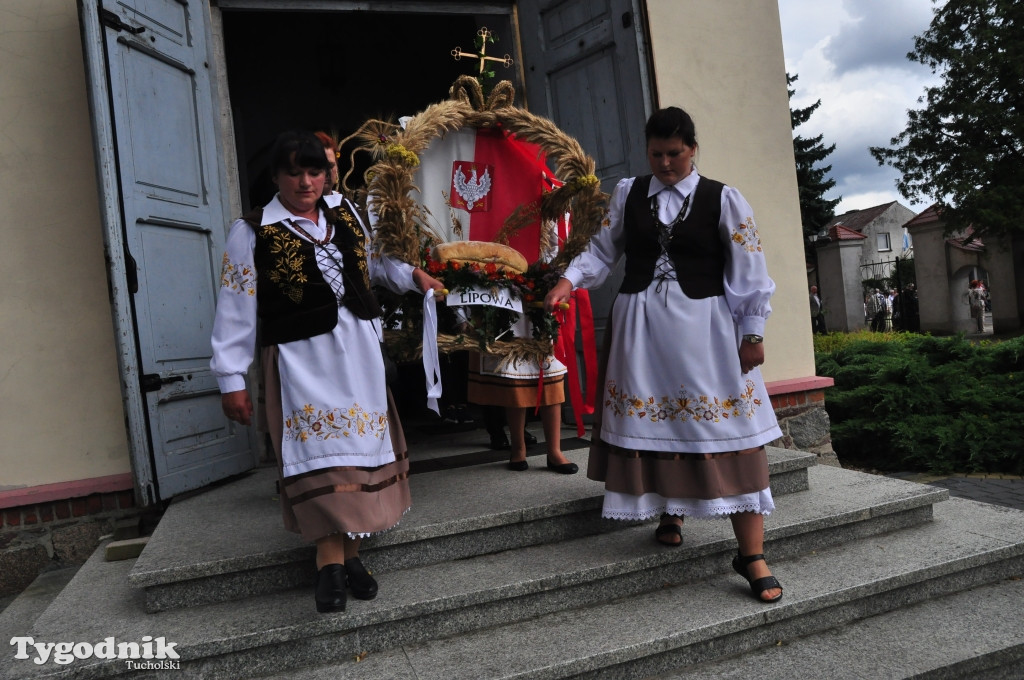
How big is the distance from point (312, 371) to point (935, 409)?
545 centimetres

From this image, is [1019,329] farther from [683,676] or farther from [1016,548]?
[683,676]

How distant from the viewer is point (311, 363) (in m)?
2.80

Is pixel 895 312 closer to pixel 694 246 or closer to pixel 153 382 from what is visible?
pixel 694 246

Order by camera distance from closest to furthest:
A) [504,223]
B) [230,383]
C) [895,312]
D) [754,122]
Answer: [230,383] < [504,223] < [754,122] < [895,312]

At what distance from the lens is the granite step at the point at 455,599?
→ 2668 millimetres

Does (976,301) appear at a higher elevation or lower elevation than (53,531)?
higher

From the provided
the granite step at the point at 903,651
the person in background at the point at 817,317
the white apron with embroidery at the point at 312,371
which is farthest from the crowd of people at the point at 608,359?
the person in background at the point at 817,317

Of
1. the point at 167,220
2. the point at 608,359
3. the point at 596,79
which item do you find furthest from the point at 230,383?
the point at 596,79

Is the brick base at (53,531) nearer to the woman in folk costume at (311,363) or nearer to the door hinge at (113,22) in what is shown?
the woman in folk costume at (311,363)

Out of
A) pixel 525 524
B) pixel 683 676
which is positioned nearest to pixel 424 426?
pixel 525 524

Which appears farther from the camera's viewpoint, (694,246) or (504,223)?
(504,223)

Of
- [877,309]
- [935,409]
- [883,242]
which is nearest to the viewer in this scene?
[935,409]

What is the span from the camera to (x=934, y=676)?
2.66 meters

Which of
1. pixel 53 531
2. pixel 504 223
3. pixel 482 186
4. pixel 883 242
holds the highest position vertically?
pixel 883 242
